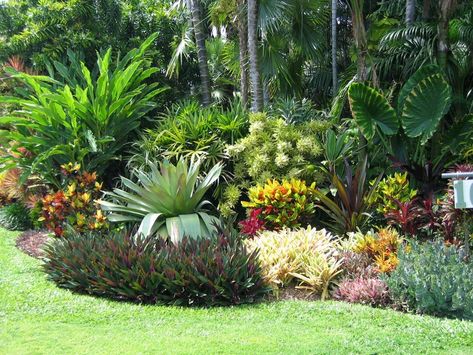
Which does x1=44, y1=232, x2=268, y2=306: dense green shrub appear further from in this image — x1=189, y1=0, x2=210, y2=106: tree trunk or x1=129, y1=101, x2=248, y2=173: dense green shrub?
x1=189, y1=0, x2=210, y2=106: tree trunk

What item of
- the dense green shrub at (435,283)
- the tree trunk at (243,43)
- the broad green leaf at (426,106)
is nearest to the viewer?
the dense green shrub at (435,283)

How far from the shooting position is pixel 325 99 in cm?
1562

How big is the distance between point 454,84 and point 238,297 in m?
Result: 5.77

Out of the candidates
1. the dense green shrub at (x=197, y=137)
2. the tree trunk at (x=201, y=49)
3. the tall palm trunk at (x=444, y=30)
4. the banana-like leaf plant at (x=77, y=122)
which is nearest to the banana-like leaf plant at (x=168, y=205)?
the dense green shrub at (x=197, y=137)

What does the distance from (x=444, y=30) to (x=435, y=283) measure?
486 centimetres

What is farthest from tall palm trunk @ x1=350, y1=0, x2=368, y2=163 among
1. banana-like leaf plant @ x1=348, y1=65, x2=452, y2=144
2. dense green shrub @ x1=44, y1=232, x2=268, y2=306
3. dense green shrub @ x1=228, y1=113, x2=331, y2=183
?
dense green shrub @ x1=44, y1=232, x2=268, y2=306

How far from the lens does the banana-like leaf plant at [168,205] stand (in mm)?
7793

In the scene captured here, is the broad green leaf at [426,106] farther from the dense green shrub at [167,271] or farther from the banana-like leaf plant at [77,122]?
the banana-like leaf plant at [77,122]

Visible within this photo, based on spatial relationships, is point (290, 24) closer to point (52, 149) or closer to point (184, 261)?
point (52, 149)

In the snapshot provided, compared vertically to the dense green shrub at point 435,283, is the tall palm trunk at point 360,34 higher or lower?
higher

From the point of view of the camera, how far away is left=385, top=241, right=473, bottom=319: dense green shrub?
5336 mm

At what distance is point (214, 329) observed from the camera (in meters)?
5.09

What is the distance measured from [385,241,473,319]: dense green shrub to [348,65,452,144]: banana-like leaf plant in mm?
2715

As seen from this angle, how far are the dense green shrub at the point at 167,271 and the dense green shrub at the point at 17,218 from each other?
5.60 meters
